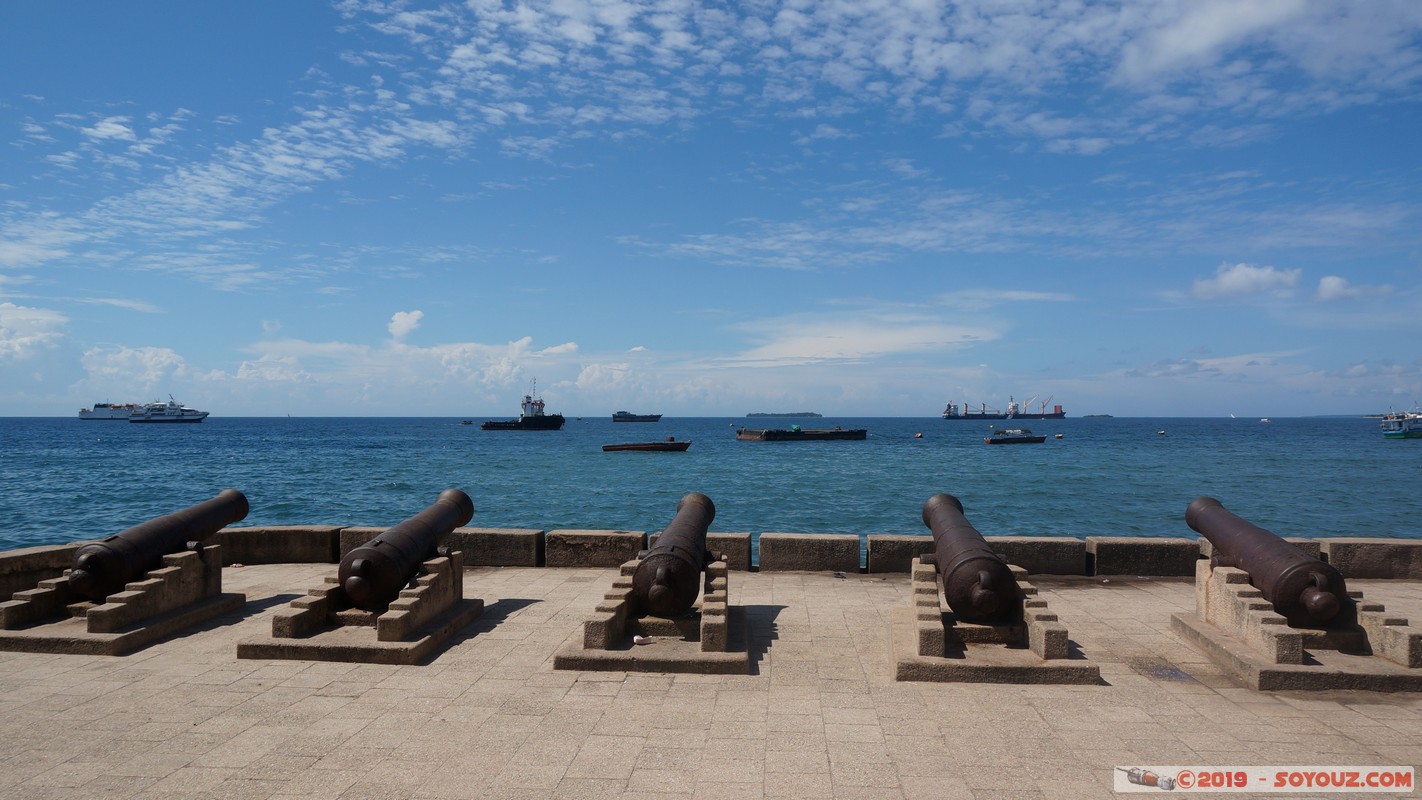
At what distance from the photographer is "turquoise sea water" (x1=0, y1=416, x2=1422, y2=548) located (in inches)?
1271

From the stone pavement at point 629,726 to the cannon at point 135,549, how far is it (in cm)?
81

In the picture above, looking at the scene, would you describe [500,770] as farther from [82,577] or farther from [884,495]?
[884,495]

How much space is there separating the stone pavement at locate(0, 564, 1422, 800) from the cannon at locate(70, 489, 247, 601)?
0.81m

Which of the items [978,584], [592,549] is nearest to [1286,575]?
[978,584]

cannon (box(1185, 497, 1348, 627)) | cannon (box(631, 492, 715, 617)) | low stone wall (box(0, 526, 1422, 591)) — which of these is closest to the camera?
cannon (box(1185, 497, 1348, 627))

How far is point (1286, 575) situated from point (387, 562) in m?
7.72

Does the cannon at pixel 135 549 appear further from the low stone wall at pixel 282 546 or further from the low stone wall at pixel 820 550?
the low stone wall at pixel 282 546

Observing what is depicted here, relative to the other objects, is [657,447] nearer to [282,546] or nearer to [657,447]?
[657,447]

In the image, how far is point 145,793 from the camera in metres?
4.51

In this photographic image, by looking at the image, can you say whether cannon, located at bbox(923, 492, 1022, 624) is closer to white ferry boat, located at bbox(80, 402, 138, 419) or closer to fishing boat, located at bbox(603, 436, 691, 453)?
fishing boat, located at bbox(603, 436, 691, 453)

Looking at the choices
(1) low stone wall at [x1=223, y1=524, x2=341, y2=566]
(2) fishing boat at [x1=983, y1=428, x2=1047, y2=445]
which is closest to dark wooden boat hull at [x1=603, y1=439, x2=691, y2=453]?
(2) fishing boat at [x1=983, y1=428, x2=1047, y2=445]

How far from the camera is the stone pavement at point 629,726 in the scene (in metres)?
4.69

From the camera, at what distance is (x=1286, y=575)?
22.0 ft

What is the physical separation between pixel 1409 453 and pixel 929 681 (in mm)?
100781
